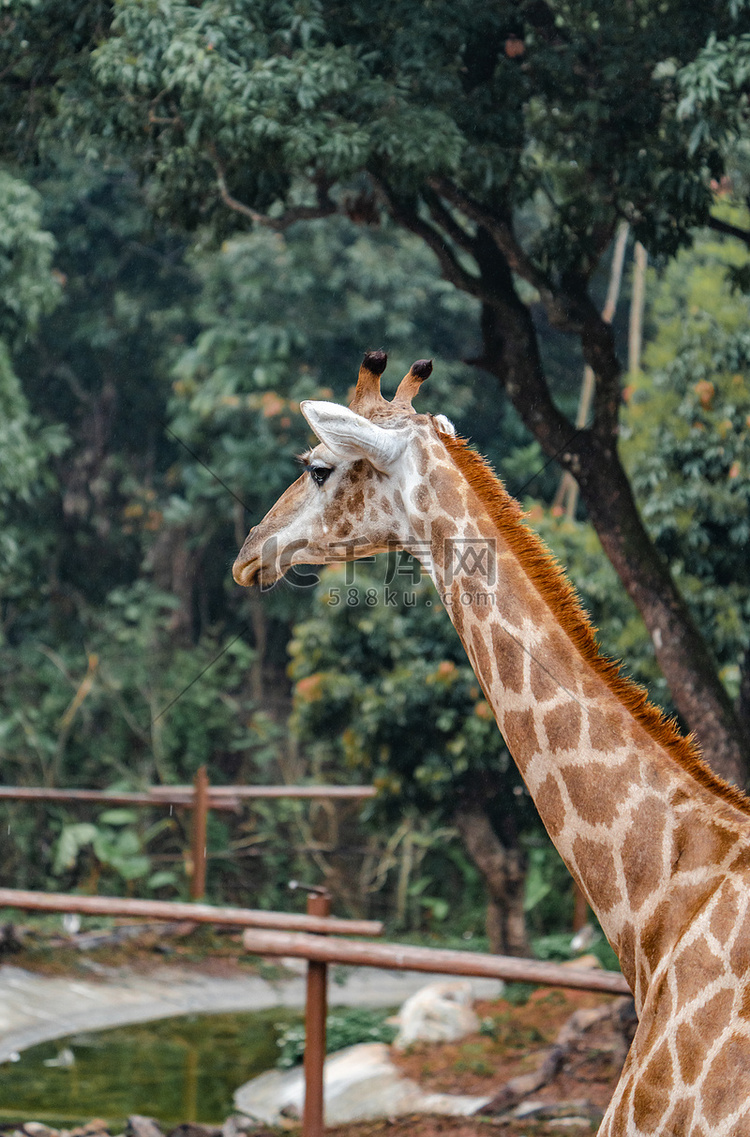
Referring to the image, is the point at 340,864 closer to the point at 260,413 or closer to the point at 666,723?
the point at 260,413

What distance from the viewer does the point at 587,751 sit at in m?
2.28

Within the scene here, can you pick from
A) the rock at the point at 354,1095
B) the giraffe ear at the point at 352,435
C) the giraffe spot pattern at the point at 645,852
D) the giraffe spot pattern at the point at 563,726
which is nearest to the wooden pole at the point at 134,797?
the rock at the point at 354,1095

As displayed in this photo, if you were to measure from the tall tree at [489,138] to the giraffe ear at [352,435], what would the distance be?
2827 millimetres

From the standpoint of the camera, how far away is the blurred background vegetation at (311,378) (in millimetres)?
5449

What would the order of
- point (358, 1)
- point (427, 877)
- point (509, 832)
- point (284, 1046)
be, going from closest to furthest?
point (358, 1) < point (284, 1046) < point (509, 832) < point (427, 877)

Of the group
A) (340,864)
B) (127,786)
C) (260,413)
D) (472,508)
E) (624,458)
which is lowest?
(340,864)

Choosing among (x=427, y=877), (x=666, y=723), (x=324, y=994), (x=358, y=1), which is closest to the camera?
(x=666, y=723)

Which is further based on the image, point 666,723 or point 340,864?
point 340,864

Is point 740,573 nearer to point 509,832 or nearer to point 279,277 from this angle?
point 509,832

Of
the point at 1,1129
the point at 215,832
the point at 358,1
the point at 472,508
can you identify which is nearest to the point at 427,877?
the point at 215,832

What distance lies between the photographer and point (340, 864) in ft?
32.3

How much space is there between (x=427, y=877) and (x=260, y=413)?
447 centimetres

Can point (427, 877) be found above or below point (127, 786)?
below

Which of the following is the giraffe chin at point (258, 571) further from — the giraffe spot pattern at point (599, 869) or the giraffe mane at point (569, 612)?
the giraffe spot pattern at point (599, 869)
